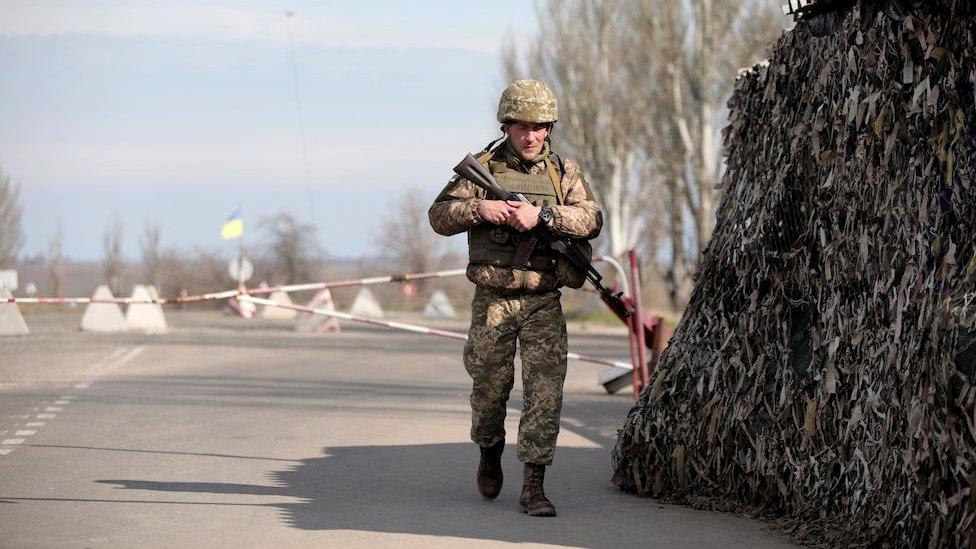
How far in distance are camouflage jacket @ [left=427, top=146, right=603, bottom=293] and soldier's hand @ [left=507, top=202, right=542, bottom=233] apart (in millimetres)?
104

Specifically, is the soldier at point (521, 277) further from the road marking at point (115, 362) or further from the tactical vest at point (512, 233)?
the road marking at point (115, 362)

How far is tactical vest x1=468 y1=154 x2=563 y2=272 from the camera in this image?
7.77 meters

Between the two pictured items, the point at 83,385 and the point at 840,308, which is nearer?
the point at 840,308

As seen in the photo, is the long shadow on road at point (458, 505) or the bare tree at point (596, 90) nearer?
the long shadow on road at point (458, 505)

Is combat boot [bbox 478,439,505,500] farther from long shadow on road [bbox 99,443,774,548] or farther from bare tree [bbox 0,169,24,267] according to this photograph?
bare tree [bbox 0,169,24,267]

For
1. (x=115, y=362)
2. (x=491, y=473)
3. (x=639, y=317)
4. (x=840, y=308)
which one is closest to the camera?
(x=840, y=308)

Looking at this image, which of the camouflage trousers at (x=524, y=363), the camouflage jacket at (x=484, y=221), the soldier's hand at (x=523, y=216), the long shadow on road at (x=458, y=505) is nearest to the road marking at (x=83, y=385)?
the long shadow on road at (x=458, y=505)

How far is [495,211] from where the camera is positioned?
7652 mm

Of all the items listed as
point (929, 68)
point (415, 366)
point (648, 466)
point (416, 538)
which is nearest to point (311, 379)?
point (415, 366)

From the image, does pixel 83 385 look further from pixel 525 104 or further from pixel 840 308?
pixel 840 308

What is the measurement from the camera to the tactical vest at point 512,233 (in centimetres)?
777

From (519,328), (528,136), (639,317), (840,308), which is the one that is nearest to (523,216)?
(528,136)

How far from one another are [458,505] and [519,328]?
90 centimetres

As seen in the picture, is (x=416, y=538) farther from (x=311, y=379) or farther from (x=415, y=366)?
(x=415, y=366)
